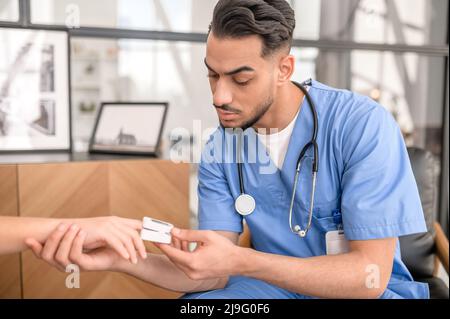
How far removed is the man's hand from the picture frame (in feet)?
1.69

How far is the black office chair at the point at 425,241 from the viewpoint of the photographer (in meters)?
1.13

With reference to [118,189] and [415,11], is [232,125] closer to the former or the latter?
[118,189]

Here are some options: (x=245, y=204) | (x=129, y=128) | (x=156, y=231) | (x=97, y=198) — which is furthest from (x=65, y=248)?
(x=129, y=128)

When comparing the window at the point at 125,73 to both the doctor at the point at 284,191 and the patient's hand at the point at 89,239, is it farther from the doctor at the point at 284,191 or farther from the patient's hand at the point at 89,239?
the patient's hand at the point at 89,239

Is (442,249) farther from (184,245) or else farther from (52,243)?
(52,243)

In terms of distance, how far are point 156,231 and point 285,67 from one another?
12.5 inches

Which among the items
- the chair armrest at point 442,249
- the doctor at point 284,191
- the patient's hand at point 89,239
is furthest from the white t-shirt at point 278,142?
the chair armrest at point 442,249

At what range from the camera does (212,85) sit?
0.70 meters

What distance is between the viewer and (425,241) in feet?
3.72

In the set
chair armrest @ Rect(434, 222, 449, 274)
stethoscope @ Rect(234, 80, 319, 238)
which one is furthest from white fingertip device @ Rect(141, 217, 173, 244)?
chair armrest @ Rect(434, 222, 449, 274)

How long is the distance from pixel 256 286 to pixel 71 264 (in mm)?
298

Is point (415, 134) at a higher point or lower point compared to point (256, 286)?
higher

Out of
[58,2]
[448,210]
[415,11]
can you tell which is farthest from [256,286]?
[415,11]

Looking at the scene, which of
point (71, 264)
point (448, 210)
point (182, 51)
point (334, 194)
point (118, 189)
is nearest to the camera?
point (71, 264)
